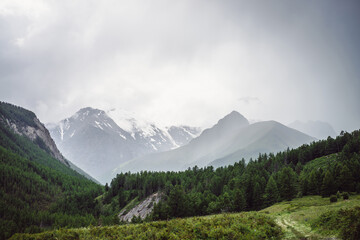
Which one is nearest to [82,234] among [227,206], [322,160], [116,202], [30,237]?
[30,237]

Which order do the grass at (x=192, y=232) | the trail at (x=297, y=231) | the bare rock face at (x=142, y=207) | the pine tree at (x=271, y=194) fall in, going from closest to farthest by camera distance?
the trail at (x=297, y=231), the grass at (x=192, y=232), the pine tree at (x=271, y=194), the bare rock face at (x=142, y=207)

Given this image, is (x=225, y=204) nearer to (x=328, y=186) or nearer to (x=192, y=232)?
(x=328, y=186)

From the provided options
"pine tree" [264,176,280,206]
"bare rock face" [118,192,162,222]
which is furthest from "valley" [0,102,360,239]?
"bare rock face" [118,192,162,222]

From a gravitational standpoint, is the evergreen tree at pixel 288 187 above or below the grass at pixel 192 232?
below

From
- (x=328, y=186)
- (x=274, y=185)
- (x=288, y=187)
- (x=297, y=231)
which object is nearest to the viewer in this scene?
(x=297, y=231)

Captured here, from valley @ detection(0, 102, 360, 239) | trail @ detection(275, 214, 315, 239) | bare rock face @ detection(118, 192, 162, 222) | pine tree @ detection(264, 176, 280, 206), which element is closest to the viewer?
trail @ detection(275, 214, 315, 239)

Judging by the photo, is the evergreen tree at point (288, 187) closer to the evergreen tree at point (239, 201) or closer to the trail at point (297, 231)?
the evergreen tree at point (239, 201)

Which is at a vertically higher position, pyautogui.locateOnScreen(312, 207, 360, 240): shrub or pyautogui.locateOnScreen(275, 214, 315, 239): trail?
pyautogui.locateOnScreen(312, 207, 360, 240): shrub

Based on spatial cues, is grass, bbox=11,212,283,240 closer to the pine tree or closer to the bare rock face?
the pine tree

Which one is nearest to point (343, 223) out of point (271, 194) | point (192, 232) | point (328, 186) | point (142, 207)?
point (192, 232)

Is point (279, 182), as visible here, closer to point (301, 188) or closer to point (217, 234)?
point (301, 188)

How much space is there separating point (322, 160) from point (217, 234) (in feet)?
401

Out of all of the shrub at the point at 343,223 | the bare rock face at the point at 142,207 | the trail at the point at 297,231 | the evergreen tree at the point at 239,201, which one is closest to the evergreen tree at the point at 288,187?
the evergreen tree at the point at 239,201

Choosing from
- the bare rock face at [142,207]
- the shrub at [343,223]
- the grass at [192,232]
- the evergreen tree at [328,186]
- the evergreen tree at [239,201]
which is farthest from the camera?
the bare rock face at [142,207]
